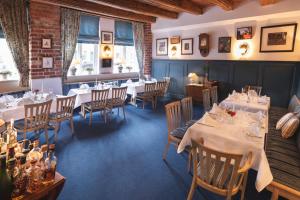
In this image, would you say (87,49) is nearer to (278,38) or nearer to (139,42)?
(139,42)

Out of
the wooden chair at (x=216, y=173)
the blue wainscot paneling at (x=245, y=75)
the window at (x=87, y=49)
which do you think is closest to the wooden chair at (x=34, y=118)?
the wooden chair at (x=216, y=173)

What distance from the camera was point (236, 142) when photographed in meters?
2.23

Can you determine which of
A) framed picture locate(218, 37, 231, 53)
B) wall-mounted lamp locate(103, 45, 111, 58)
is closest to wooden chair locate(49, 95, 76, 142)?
wall-mounted lamp locate(103, 45, 111, 58)

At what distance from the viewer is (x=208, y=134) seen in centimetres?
241

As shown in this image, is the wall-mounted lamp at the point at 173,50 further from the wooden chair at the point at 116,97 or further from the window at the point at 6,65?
the window at the point at 6,65

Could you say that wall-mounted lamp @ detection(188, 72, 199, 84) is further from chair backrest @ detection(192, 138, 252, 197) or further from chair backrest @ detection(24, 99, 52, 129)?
chair backrest @ detection(192, 138, 252, 197)

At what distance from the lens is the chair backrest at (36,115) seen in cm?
329

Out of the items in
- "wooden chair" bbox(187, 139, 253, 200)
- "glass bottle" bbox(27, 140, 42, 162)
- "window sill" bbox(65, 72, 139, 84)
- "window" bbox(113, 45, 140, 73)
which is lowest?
"wooden chair" bbox(187, 139, 253, 200)

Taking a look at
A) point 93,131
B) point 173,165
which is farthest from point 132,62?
point 173,165

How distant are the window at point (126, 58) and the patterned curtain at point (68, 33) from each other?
1762 millimetres

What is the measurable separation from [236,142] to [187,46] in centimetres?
531

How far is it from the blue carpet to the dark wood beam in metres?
2.83

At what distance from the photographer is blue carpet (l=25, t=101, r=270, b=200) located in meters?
2.46

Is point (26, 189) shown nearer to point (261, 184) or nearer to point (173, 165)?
point (261, 184)
